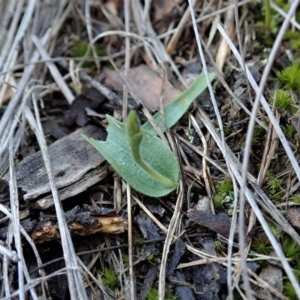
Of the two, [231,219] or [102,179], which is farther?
[102,179]

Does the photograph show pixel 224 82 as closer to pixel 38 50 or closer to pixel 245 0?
pixel 245 0

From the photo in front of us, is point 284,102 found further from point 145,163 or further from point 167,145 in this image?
point 145,163

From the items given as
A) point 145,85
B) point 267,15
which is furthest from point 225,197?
point 267,15

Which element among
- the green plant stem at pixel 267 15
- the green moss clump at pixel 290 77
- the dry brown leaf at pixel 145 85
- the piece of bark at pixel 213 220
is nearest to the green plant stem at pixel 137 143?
the piece of bark at pixel 213 220

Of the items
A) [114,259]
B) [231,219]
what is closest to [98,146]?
[114,259]

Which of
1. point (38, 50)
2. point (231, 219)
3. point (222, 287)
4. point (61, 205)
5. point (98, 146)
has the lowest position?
point (222, 287)

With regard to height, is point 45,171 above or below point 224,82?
below

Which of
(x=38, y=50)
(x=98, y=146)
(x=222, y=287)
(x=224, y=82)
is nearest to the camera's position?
(x=222, y=287)

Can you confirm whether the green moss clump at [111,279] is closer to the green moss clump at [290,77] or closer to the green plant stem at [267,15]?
the green moss clump at [290,77]
